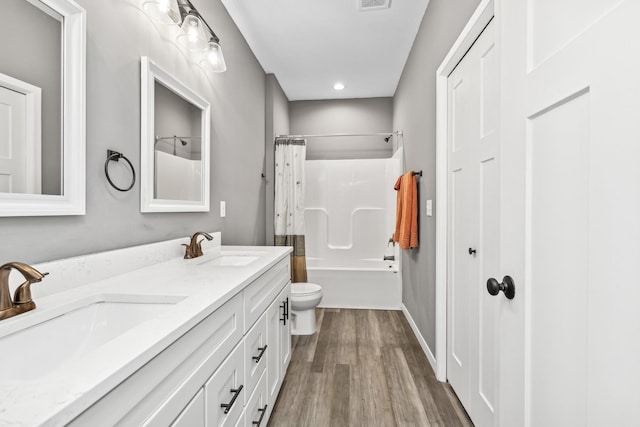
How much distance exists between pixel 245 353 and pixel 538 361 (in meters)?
0.92

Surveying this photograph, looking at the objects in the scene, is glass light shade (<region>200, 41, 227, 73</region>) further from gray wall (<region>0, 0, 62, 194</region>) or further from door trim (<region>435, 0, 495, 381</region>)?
door trim (<region>435, 0, 495, 381</region>)

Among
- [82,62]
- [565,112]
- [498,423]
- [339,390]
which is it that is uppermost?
[82,62]

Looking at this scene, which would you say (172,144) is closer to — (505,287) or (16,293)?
(16,293)

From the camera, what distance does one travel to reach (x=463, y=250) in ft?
5.31

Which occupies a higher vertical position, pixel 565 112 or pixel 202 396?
pixel 565 112

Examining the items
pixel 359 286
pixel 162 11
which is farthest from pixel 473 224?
pixel 359 286

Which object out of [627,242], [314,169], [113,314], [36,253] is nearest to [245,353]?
[113,314]

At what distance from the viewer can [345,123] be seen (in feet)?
13.1

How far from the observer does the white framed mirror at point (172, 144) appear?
4.29 ft

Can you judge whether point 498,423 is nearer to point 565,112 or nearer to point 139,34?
point 565,112

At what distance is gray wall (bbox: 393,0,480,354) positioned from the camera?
177 centimetres

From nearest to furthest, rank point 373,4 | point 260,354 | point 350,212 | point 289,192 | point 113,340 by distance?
1. point 113,340
2. point 260,354
3. point 373,4
4. point 289,192
5. point 350,212

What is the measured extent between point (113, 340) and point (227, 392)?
1.71ft

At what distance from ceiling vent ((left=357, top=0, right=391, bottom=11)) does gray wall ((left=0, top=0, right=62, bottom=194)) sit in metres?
1.87
